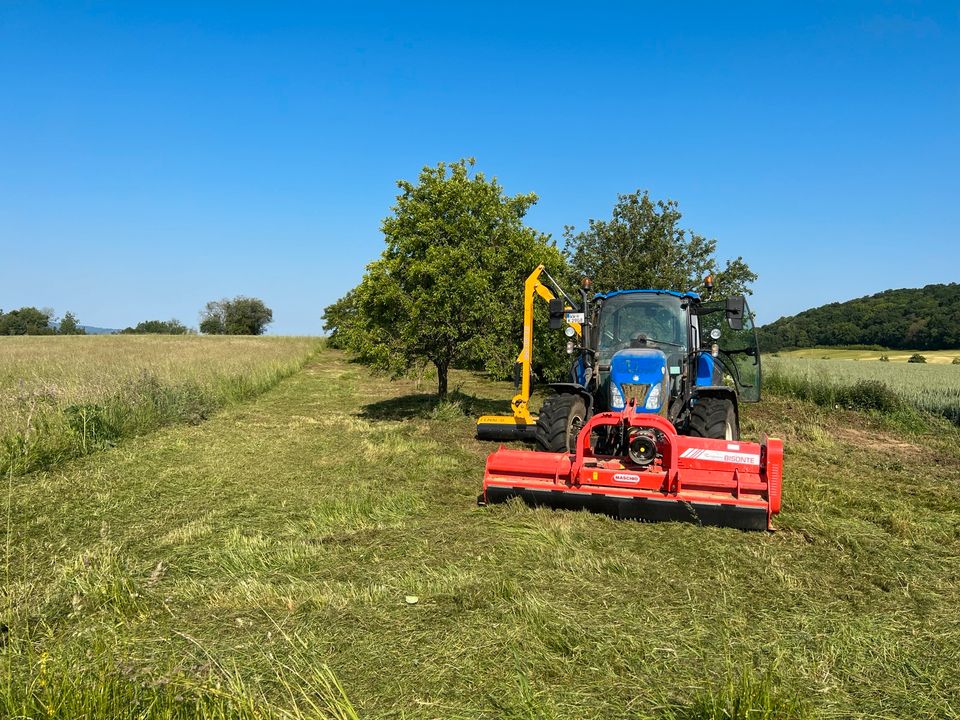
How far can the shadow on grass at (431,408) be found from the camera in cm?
1211

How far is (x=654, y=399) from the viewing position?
6.41 meters

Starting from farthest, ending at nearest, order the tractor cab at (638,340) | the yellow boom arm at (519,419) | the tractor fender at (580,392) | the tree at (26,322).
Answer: the tree at (26,322), the yellow boom arm at (519,419), the tractor fender at (580,392), the tractor cab at (638,340)

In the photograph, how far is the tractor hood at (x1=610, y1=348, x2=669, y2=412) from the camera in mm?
6406

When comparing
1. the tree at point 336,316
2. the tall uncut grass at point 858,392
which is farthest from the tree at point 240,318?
the tall uncut grass at point 858,392

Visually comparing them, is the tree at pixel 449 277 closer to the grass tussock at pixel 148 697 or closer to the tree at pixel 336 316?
the grass tussock at pixel 148 697

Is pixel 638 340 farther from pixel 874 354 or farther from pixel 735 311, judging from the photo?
pixel 874 354

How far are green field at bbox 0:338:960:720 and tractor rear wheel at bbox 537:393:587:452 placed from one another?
1.00 metres

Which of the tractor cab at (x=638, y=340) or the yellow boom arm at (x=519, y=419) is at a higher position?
the tractor cab at (x=638, y=340)

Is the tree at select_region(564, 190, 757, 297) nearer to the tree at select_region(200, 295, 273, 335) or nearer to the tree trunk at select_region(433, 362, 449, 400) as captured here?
the tree trunk at select_region(433, 362, 449, 400)

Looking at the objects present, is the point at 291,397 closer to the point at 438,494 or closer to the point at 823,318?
the point at 438,494

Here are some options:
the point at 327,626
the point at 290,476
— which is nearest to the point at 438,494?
the point at 290,476

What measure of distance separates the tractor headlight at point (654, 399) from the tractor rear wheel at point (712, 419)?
1.69 feet

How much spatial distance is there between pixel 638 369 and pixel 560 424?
1.02 meters

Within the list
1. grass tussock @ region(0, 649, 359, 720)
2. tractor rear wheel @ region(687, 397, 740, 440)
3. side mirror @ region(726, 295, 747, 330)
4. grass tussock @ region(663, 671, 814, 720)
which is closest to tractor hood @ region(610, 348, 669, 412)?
tractor rear wheel @ region(687, 397, 740, 440)
